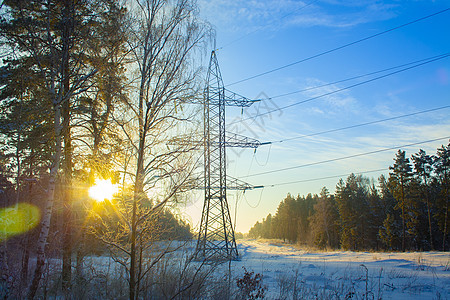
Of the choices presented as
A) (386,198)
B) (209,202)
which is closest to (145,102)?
(209,202)

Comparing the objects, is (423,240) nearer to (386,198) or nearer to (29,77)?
(386,198)

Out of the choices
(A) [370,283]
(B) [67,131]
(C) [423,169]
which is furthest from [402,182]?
(B) [67,131]

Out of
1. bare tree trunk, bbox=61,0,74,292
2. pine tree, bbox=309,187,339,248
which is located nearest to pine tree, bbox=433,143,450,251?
pine tree, bbox=309,187,339,248

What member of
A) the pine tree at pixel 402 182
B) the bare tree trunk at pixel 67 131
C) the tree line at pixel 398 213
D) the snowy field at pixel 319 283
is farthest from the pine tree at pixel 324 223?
the bare tree trunk at pixel 67 131

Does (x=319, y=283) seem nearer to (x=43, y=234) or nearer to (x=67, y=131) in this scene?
(x=43, y=234)

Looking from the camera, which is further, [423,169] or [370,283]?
[423,169]

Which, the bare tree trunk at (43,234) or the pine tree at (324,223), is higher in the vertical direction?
the bare tree trunk at (43,234)

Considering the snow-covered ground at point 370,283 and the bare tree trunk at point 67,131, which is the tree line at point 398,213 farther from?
the bare tree trunk at point 67,131

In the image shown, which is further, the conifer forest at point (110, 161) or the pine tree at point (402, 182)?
the pine tree at point (402, 182)

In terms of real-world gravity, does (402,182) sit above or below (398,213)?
above

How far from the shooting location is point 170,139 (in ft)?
16.9

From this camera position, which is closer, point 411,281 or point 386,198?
point 411,281

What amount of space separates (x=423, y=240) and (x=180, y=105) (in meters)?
41.6

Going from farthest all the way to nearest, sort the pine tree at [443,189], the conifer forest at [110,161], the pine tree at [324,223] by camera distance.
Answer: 1. the pine tree at [324,223]
2. the pine tree at [443,189]
3. the conifer forest at [110,161]
